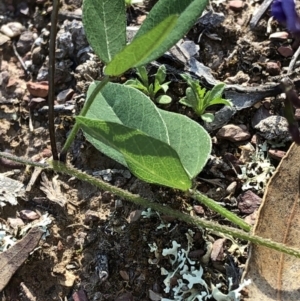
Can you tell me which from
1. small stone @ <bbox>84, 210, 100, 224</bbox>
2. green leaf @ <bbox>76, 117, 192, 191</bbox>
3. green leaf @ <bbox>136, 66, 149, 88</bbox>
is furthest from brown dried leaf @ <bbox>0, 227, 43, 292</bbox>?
green leaf @ <bbox>136, 66, 149, 88</bbox>

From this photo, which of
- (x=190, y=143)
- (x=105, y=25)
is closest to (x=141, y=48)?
(x=105, y=25)

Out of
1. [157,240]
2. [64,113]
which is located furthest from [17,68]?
[157,240]

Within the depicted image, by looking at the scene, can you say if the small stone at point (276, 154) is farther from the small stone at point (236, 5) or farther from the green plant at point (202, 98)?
the small stone at point (236, 5)

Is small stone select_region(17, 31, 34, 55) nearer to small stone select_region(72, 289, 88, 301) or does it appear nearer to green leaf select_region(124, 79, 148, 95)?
green leaf select_region(124, 79, 148, 95)

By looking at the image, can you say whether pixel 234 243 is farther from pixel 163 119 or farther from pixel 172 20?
pixel 172 20

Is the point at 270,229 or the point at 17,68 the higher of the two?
the point at 17,68
